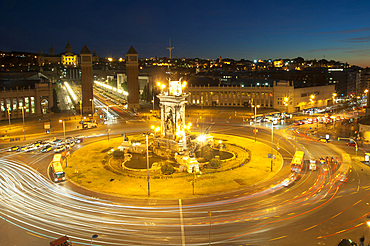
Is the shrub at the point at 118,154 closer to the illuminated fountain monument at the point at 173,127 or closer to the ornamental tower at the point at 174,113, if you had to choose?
the illuminated fountain monument at the point at 173,127

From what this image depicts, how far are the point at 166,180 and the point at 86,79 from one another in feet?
260

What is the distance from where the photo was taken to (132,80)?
11981 centimetres

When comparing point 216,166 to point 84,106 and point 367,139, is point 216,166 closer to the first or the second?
point 367,139

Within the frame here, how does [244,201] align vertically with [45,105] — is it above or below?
below

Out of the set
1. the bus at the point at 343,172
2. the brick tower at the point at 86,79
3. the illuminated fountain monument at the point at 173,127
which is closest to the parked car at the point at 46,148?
the illuminated fountain monument at the point at 173,127

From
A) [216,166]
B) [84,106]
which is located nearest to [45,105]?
[84,106]

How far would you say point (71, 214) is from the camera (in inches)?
1266

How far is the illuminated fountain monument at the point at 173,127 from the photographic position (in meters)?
54.8

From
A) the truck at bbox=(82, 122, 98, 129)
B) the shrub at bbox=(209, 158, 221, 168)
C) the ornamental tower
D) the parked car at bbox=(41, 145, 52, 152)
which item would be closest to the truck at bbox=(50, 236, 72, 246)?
the shrub at bbox=(209, 158, 221, 168)

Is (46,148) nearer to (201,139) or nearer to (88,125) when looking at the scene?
(88,125)

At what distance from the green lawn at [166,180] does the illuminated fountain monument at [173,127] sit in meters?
9.97

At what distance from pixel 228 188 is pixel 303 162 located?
1700 cm

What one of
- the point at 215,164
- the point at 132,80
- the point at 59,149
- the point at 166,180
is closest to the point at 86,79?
the point at 132,80

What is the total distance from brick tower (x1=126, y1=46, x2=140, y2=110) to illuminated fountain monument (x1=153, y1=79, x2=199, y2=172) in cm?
6140
